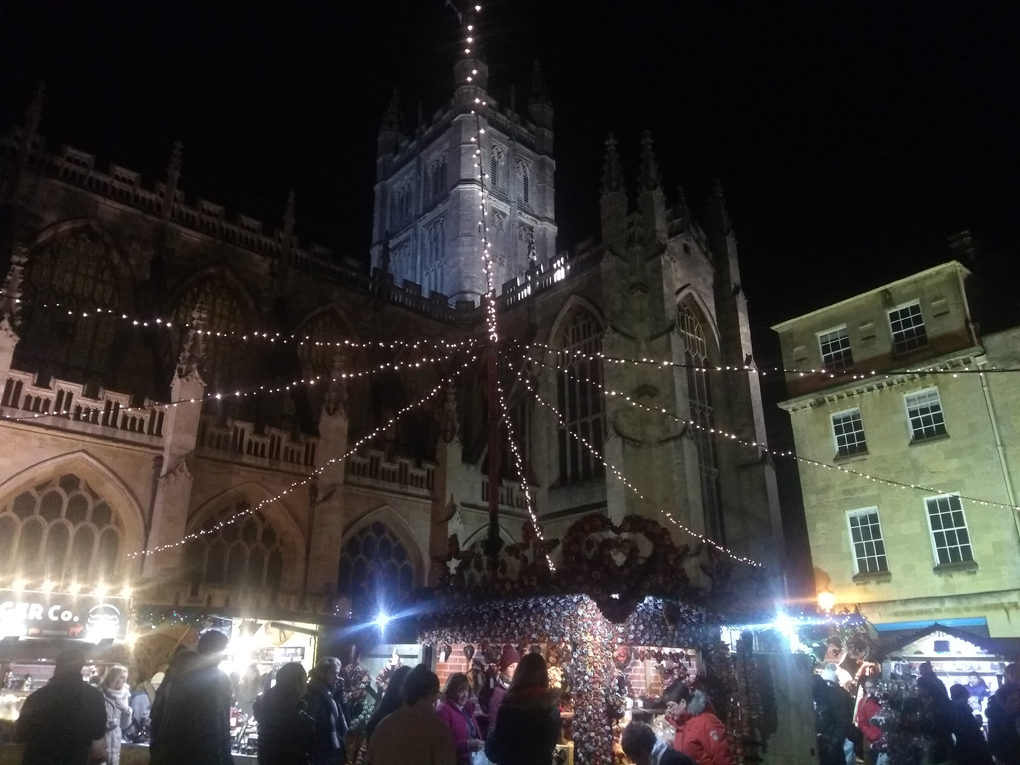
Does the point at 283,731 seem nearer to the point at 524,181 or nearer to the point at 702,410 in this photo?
the point at 702,410

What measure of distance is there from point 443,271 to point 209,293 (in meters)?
16.1

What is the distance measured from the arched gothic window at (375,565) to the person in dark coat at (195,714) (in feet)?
39.8

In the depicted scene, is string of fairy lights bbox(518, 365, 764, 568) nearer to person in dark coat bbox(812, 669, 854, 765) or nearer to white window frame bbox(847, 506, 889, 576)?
white window frame bbox(847, 506, 889, 576)

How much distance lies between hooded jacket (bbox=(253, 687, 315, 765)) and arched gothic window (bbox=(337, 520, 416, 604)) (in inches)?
455

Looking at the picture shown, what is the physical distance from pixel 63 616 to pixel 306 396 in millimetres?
9883

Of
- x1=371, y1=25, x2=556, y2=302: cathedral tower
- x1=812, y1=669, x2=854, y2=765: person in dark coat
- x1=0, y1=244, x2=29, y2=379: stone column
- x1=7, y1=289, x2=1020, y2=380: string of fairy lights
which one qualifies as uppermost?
x1=371, y1=25, x2=556, y2=302: cathedral tower

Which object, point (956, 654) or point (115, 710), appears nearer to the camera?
point (115, 710)

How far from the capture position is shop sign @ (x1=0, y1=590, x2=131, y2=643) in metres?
11.3

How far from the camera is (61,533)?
13711mm

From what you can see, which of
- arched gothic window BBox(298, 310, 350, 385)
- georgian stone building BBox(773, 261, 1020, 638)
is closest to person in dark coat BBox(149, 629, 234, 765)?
georgian stone building BBox(773, 261, 1020, 638)

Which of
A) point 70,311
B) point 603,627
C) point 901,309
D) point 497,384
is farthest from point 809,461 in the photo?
point 70,311

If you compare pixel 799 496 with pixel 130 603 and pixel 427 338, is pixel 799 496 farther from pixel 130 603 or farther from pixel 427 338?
pixel 130 603

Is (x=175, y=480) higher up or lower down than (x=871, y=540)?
higher up

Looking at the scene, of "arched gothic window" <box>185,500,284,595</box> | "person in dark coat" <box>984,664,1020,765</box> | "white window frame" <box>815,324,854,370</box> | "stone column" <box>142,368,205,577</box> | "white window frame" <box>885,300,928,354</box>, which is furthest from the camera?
"white window frame" <box>815,324,854,370</box>
